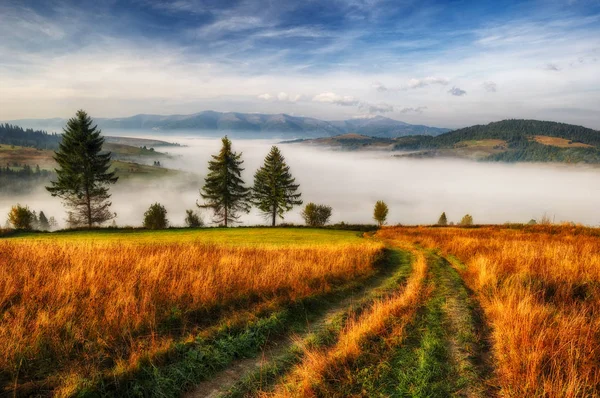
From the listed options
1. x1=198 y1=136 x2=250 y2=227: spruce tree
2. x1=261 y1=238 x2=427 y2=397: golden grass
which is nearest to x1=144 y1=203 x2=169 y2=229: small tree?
x1=198 y1=136 x2=250 y2=227: spruce tree

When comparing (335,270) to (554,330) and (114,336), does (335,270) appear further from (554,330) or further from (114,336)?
(114,336)

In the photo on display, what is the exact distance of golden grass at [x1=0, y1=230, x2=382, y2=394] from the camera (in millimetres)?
4625

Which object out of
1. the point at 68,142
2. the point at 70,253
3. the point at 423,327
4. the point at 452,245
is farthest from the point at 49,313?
the point at 68,142

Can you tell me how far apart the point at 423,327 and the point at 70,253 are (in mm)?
10821

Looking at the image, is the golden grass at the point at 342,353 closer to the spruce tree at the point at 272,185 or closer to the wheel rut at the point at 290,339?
the wheel rut at the point at 290,339

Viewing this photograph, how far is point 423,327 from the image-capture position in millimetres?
6441

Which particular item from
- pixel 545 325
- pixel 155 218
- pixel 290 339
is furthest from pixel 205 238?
pixel 155 218

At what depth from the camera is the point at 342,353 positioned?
16.4ft

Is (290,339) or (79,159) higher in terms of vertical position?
(79,159)

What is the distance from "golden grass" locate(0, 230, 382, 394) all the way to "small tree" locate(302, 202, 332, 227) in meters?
61.1

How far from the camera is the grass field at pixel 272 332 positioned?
434cm

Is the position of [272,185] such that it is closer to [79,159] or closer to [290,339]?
[79,159]

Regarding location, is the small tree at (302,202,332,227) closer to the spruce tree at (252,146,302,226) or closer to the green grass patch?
the spruce tree at (252,146,302,226)

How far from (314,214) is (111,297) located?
68.6 m
